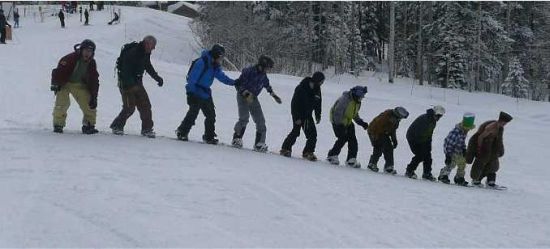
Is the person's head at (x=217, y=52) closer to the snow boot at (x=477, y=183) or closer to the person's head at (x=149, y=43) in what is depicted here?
the person's head at (x=149, y=43)

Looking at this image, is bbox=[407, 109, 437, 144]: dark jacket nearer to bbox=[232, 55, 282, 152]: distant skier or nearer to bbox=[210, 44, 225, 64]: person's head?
bbox=[232, 55, 282, 152]: distant skier

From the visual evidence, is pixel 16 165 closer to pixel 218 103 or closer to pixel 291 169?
pixel 291 169

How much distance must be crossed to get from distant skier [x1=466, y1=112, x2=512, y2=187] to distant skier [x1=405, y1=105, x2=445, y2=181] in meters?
0.73

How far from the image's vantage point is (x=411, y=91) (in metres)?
32.7

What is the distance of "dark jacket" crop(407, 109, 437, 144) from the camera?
1080cm

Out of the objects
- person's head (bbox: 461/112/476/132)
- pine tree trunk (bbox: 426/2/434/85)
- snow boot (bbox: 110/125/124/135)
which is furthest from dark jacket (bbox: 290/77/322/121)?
pine tree trunk (bbox: 426/2/434/85)

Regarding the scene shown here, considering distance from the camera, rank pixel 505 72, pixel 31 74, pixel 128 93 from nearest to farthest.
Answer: pixel 128 93 → pixel 31 74 → pixel 505 72

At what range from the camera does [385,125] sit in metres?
10.8

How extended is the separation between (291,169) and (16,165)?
12.6 ft

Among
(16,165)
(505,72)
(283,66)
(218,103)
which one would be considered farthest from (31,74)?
(505,72)

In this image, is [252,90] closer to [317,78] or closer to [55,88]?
[317,78]

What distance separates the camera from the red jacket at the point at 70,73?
9.69m

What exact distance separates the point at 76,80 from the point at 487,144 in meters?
7.11

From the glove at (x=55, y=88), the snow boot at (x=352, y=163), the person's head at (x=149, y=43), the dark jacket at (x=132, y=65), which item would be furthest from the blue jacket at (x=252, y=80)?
the glove at (x=55, y=88)
